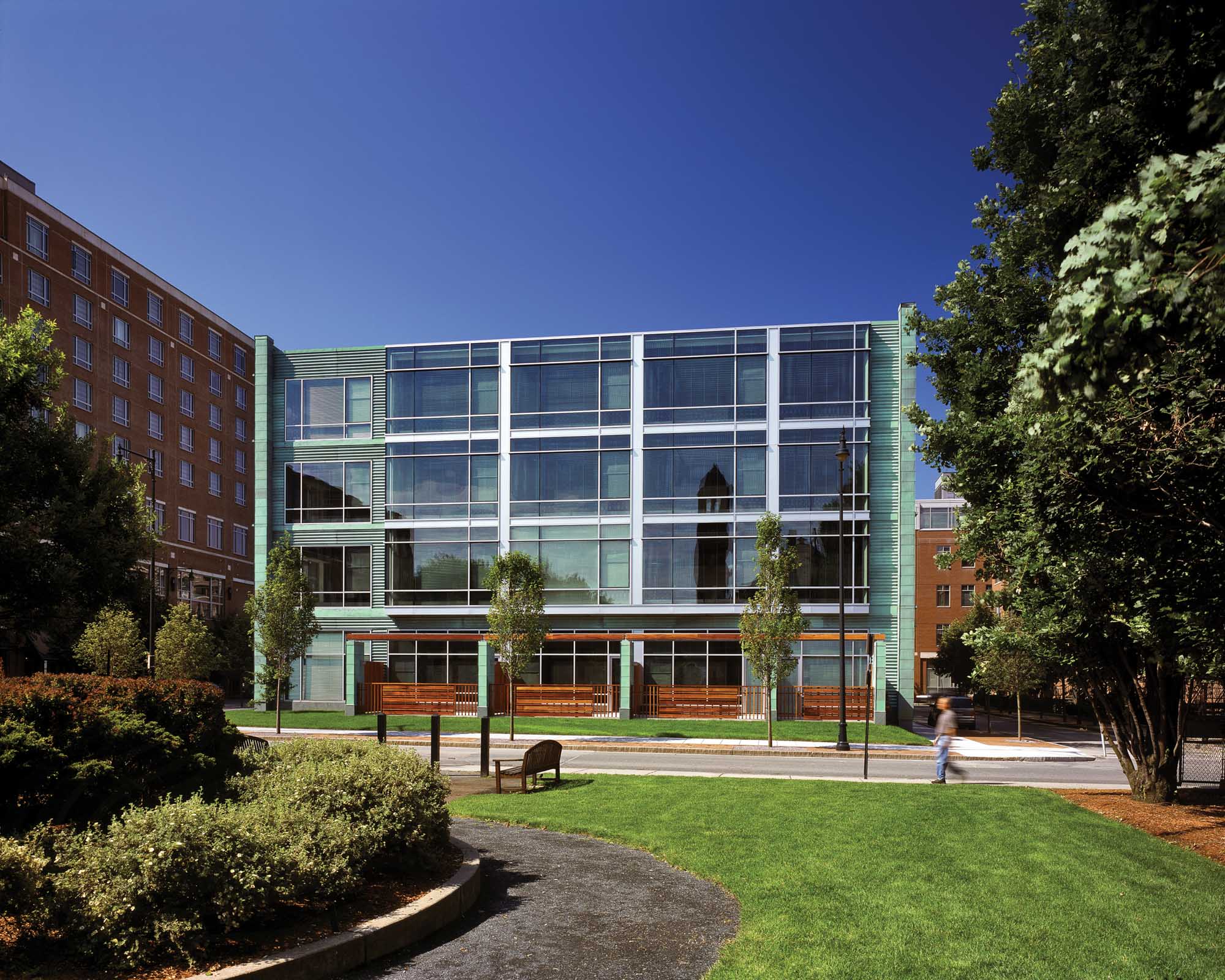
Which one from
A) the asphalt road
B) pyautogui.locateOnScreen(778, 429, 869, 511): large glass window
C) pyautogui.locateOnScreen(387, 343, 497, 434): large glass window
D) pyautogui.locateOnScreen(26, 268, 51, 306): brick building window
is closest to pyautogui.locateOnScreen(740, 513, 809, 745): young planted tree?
the asphalt road

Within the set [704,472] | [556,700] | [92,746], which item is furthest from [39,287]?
[92,746]

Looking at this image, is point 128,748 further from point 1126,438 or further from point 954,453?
point 954,453

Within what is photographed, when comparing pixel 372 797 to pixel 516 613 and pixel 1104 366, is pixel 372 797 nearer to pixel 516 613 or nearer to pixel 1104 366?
pixel 1104 366

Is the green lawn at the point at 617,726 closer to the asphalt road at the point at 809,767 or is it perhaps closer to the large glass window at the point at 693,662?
the large glass window at the point at 693,662

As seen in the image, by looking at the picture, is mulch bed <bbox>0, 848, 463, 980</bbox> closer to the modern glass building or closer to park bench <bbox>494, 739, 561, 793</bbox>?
park bench <bbox>494, 739, 561, 793</bbox>

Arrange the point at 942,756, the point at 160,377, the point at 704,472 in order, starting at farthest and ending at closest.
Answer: the point at 160,377
the point at 704,472
the point at 942,756

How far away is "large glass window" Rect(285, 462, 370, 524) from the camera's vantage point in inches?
1547

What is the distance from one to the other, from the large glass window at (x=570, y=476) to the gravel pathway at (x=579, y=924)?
88.9 feet

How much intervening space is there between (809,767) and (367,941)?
16.9 m

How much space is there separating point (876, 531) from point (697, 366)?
→ 9680 millimetres

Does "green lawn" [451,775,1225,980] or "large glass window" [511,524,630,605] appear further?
"large glass window" [511,524,630,605]

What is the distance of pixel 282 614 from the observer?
31656mm

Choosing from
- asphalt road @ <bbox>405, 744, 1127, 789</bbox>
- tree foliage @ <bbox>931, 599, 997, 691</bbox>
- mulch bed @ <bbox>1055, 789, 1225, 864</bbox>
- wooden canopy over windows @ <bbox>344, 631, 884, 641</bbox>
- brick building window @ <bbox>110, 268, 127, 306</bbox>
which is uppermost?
brick building window @ <bbox>110, 268, 127, 306</bbox>

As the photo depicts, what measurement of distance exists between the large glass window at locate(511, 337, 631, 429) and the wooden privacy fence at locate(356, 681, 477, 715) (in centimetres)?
1121
